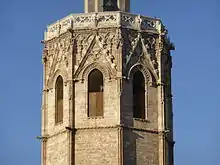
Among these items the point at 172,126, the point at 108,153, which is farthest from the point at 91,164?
the point at 172,126

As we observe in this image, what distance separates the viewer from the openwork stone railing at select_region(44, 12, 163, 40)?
59.1m

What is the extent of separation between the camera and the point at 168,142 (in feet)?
196

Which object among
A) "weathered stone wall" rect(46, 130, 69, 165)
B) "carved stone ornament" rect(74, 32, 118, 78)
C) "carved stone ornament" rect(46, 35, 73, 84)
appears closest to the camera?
"weathered stone wall" rect(46, 130, 69, 165)

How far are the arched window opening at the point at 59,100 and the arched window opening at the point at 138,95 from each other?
11.8ft

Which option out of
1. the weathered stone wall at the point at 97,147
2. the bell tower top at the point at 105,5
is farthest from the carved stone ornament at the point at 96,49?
the weathered stone wall at the point at 97,147

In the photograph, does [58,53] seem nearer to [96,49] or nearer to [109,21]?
[96,49]

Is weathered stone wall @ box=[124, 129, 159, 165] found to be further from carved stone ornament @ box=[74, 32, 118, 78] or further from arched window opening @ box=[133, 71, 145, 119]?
carved stone ornament @ box=[74, 32, 118, 78]

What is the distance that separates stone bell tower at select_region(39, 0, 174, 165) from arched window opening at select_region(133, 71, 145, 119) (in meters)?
0.05

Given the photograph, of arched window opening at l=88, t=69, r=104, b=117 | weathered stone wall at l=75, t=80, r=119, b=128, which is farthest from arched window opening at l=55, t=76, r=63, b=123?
arched window opening at l=88, t=69, r=104, b=117

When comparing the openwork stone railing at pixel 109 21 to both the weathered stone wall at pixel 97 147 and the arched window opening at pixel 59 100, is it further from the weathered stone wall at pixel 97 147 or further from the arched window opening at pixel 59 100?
the weathered stone wall at pixel 97 147

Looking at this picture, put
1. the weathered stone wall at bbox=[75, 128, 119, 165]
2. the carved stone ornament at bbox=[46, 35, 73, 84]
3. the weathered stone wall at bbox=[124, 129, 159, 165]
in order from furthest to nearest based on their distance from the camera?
the carved stone ornament at bbox=[46, 35, 73, 84] < the weathered stone wall at bbox=[124, 129, 159, 165] < the weathered stone wall at bbox=[75, 128, 119, 165]

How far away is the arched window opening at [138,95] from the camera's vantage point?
193ft

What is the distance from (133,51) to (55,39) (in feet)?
13.4

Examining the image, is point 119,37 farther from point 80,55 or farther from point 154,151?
point 154,151
